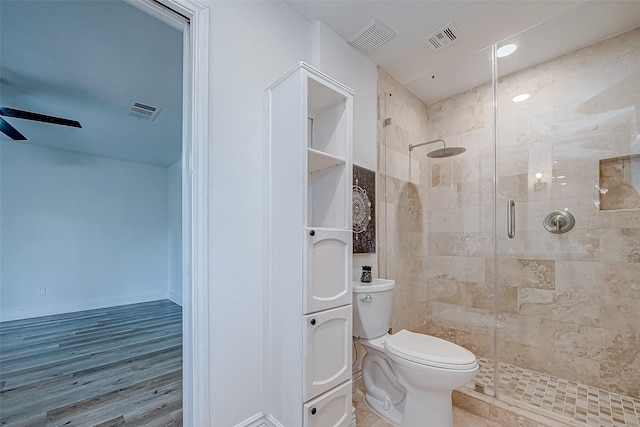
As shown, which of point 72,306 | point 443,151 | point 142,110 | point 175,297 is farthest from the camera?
point 175,297

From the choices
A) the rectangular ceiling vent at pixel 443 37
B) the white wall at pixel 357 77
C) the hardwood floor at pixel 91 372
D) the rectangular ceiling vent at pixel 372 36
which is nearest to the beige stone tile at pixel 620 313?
the white wall at pixel 357 77

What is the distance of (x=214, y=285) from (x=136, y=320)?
3.04 meters

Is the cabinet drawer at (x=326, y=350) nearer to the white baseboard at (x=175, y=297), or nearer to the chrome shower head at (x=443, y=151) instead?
the chrome shower head at (x=443, y=151)

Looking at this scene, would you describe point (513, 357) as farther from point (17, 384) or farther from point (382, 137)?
point (17, 384)

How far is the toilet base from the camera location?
1573 mm

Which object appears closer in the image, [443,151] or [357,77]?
[357,77]

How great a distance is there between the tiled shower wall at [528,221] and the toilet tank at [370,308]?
435 mm

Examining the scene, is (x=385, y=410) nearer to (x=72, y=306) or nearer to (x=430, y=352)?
(x=430, y=352)

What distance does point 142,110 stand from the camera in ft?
9.05

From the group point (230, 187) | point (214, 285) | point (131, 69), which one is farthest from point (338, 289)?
point (131, 69)

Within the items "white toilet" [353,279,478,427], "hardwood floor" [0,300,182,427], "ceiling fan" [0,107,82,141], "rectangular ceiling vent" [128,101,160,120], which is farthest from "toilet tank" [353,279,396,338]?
"ceiling fan" [0,107,82,141]

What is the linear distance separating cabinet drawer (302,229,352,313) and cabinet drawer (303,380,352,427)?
1.35 ft

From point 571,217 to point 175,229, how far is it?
5.00 m

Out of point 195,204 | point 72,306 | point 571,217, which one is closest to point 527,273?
point 571,217
